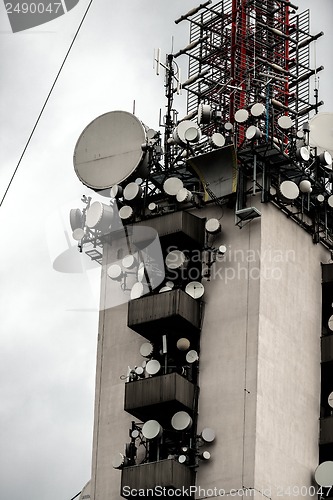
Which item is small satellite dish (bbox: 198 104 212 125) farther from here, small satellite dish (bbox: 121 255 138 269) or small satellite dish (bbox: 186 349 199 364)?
small satellite dish (bbox: 186 349 199 364)

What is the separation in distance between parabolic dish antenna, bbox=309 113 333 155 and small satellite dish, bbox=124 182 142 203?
9106 mm

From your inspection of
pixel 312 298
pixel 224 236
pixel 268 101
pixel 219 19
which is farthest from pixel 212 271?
pixel 219 19

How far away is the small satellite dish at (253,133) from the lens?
5181cm

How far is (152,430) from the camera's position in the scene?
160 ft

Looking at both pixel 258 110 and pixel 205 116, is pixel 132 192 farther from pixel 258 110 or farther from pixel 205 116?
pixel 258 110

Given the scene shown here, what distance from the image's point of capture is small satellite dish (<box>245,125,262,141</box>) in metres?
51.8

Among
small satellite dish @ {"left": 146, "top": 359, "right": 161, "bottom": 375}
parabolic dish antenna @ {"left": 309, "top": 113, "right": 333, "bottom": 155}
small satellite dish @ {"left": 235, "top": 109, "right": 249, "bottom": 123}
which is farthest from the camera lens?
parabolic dish antenna @ {"left": 309, "top": 113, "right": 333, "bottom": 155}

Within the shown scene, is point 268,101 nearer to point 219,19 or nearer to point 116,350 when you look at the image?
point 219,19

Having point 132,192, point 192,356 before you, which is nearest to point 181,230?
point 132,192

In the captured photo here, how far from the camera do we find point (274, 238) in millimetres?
52906

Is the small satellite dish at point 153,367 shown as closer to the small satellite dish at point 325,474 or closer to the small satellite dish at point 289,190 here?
the small satellite dish at point 325,474

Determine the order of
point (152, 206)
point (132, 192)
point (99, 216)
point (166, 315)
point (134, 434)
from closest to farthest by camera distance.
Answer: point (134, 434)
point (166, 315)
point (152, 206)
point (132, 192)
point (99, 216)

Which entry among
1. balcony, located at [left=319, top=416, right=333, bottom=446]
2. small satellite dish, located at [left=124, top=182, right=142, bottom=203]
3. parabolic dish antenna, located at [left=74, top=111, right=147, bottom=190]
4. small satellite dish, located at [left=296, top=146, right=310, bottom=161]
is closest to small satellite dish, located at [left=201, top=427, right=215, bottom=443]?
balcony, located at [left=319, top=416, right=333, bottom=446]

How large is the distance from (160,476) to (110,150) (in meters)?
16.2
